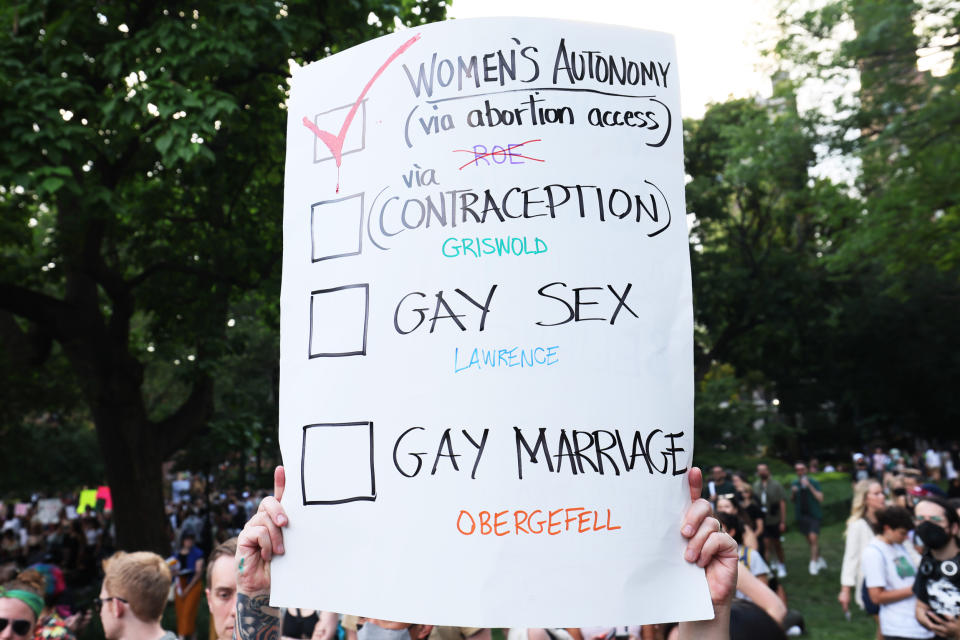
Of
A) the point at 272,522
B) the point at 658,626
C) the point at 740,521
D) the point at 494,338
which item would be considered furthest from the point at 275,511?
the point at 740,521

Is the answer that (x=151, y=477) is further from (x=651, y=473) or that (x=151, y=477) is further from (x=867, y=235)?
(x=867, y=235)

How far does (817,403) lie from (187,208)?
38.9 m

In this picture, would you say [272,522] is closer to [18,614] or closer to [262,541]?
[262,541]

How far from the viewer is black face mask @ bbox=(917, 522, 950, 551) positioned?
514 centimetres

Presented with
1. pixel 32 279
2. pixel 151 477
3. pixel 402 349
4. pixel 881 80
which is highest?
pixel 881 80

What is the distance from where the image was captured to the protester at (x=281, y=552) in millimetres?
1985

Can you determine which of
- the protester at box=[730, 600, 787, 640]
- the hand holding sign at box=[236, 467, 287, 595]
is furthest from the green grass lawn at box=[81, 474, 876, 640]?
the hand holding sign at box=[236, 467, 287, 595]

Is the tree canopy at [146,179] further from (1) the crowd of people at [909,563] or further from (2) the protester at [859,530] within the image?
(2) the protester at [859,530]

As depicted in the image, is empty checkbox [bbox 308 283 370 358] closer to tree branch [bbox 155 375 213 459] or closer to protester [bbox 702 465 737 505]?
protester [bbox 702 465 737 505]

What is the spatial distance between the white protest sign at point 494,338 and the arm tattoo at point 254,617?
0.40m

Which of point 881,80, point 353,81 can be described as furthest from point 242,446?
point 881,80

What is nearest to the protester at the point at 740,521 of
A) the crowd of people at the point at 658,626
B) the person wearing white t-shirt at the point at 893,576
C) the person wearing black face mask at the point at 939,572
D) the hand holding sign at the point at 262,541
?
the crowd of people at the point at 658,626

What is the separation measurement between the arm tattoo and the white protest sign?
400 millimetres

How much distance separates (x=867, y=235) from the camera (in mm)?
16297
